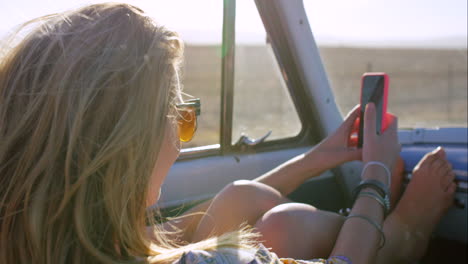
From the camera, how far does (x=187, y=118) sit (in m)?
1.15

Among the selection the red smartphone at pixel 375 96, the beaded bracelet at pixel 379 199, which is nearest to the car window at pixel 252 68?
the red smartphone at pixel 375 96

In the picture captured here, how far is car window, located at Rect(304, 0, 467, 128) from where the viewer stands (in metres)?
2.59

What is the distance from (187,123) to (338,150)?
3.64 feet

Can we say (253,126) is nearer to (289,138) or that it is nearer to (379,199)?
(289,138)

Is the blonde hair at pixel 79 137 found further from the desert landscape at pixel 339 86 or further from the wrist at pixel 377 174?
the wrist at pixel 377 174

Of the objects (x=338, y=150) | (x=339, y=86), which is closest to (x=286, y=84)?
(x=339, y=86)

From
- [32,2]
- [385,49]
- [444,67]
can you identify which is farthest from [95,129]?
[385,49]

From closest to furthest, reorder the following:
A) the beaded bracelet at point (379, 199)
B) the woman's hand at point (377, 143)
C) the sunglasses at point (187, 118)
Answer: the sunglasses at point (187, 118) → the beaded bracelet at point (379, 199) → the woman's hand at point (377, 143)

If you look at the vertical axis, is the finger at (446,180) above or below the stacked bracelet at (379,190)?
below

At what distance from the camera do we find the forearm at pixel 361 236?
1.40 metres

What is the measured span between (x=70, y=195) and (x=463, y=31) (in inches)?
99.3

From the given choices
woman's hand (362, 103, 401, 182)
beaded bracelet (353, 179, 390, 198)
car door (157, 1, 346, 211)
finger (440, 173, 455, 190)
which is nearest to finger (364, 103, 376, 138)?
woman's hand (362, 103, 401, 182)

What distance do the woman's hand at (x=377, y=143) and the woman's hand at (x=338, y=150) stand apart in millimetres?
113

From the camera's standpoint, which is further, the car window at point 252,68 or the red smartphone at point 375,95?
the car window at point 252,68
